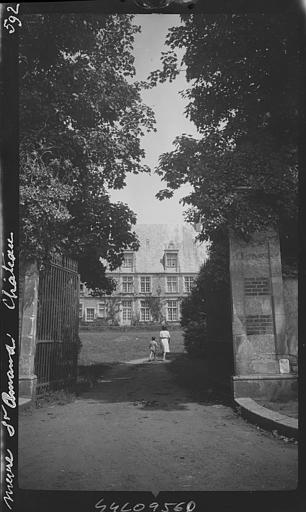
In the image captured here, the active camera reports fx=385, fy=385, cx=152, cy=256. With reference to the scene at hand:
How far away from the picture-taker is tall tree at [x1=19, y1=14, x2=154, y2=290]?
549 centimetres

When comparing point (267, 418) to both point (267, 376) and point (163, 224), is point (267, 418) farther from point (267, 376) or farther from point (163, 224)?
point (163, 224)

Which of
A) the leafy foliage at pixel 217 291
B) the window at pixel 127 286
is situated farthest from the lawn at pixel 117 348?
the window at pixel 127 286

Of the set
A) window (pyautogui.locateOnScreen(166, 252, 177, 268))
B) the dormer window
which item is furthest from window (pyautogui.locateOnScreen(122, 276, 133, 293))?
window (pyautogui.locateOnScreen(166, 252, 177, 268))

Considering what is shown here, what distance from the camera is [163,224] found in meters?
5.92

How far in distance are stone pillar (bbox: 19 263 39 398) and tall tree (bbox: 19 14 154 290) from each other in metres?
0.44

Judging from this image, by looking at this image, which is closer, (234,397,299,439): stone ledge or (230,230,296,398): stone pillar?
(234,397,299,439): stone ledge

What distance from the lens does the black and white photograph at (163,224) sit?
4.03 meters

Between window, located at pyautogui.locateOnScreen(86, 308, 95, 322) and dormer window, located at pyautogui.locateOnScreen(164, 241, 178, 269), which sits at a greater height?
dormer window, located at pyautogui.locateOnScreen(164, 241, 178, 269)

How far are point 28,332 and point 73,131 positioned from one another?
362cm

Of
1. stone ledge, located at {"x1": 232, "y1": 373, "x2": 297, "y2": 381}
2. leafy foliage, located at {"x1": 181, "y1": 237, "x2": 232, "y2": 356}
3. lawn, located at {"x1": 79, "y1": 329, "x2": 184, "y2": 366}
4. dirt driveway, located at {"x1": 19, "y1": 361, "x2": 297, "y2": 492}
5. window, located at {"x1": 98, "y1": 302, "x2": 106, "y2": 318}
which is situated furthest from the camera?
window, located at {"x1": 98, "y1": 302, "x2": 106, "y2": 318}

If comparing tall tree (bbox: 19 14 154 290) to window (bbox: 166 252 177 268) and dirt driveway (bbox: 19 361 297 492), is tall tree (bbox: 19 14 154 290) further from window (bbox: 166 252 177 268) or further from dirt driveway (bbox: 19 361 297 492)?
dirt driveway (bbox: 19 361 297 492)

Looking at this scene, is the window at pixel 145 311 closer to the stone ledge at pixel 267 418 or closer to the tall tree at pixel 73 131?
the tall tree at pixel 73 131

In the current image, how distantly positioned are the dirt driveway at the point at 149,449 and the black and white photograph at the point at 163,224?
0.10 feet

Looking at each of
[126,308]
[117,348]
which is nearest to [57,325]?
[117,348]
